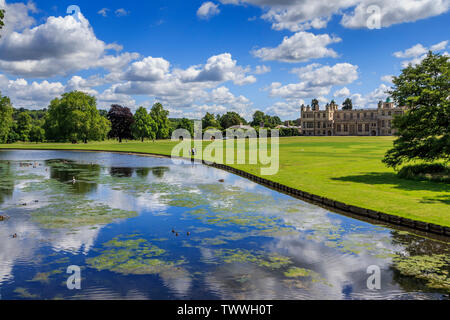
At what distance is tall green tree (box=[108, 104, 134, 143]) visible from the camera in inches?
5389

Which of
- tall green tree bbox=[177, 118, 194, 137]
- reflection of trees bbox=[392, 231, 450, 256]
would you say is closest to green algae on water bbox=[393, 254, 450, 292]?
reflection of trees bbox=[392, 231, 450, 256]

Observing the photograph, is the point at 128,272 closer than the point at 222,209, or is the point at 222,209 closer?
the point at 128,272

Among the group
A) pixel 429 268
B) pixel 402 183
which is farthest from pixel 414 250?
pixel 402 183

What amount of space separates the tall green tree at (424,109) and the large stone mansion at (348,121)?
13146 cm

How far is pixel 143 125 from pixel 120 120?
14.8 metres

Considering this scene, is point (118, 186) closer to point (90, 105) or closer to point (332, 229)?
point (332, 229)

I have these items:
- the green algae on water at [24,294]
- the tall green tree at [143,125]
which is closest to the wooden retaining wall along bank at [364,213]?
the green algae on water at [24,294]

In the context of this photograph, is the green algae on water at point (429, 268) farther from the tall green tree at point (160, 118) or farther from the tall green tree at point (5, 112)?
the tall green tree at point (160, 118)

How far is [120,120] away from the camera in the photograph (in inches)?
5394

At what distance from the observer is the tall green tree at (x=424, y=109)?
25.8 m

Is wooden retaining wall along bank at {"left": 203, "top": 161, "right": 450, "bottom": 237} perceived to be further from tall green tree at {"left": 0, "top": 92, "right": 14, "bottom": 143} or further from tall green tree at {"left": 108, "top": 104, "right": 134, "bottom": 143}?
tall green tree at {"left": 108, "top": 104, "right": 134, "bottom": 143}

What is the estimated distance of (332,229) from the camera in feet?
53.1

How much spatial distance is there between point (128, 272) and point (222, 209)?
376 inches

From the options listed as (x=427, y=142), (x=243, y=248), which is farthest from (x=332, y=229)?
(x=427, y=142)
